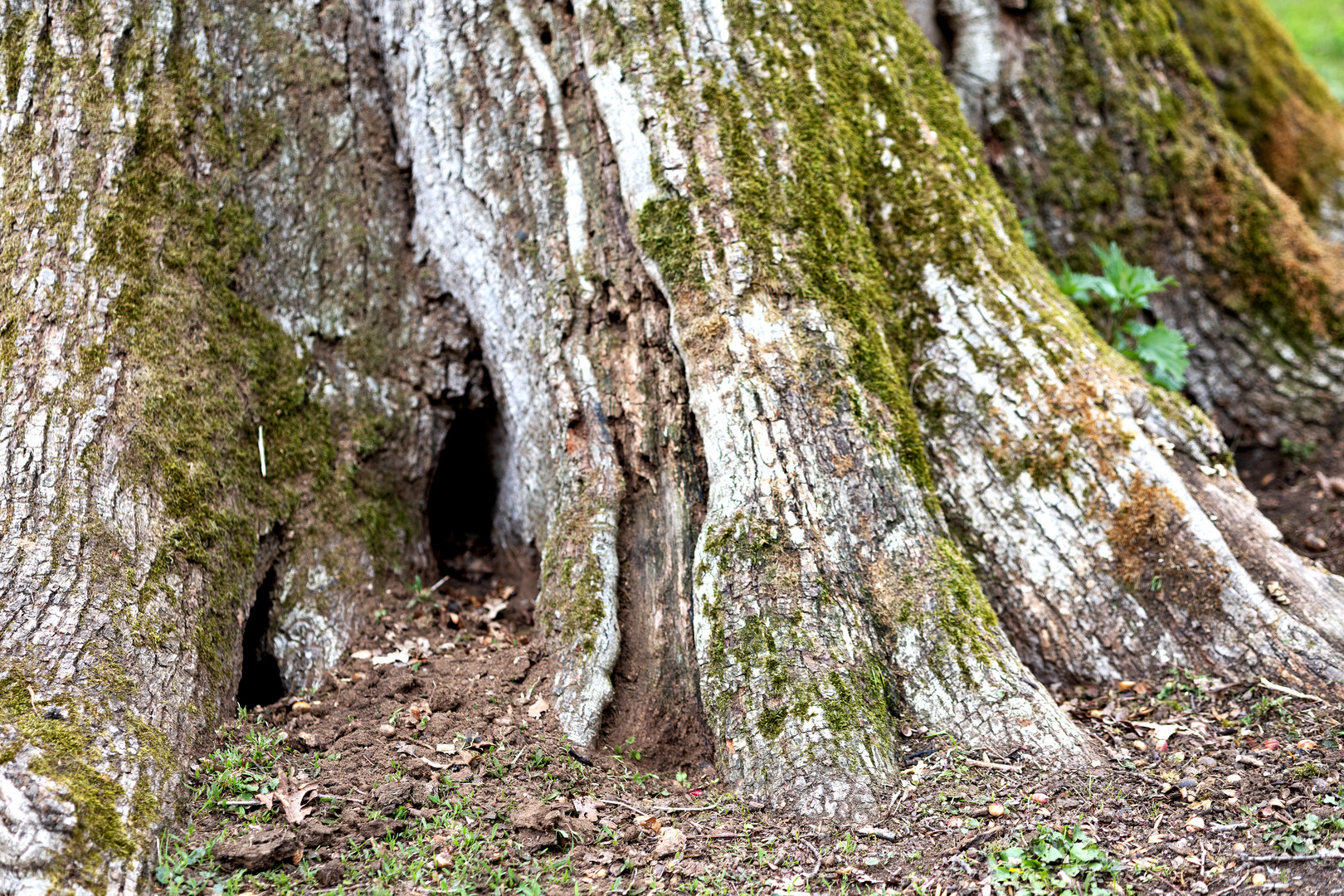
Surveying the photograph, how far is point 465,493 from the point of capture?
469 centimetres

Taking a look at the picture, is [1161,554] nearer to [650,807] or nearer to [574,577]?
[650,807]

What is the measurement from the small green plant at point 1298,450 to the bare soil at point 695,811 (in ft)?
7.99

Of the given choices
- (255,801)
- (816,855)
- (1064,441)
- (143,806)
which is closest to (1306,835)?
(816,855)

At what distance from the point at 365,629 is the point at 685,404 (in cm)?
161

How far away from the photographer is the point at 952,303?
3.77 metres

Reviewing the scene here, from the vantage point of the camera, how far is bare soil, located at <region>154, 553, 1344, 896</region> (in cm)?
254

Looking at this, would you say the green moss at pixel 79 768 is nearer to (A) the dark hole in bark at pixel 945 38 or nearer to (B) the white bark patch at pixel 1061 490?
(B) the white bark patch at pixel 1061 490

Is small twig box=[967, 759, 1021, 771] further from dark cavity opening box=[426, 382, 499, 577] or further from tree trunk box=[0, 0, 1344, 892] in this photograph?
dark cavity opening box=[426, 382, 499, 577]

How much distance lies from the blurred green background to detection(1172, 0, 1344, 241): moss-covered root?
3134mm

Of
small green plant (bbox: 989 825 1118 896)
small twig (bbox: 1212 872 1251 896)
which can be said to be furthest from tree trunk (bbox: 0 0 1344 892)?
small twig (bbox: 1212 872 1251 896)

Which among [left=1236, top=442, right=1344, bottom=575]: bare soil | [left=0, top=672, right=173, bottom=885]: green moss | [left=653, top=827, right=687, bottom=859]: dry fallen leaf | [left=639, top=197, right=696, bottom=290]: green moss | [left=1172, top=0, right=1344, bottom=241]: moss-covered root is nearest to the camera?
[left=0, top=672, right=173, bottom=885]: green moss

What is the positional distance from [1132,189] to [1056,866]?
419cm

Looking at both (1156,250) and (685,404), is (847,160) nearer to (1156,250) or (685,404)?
(685,404)

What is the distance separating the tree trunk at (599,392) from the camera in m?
3.02
